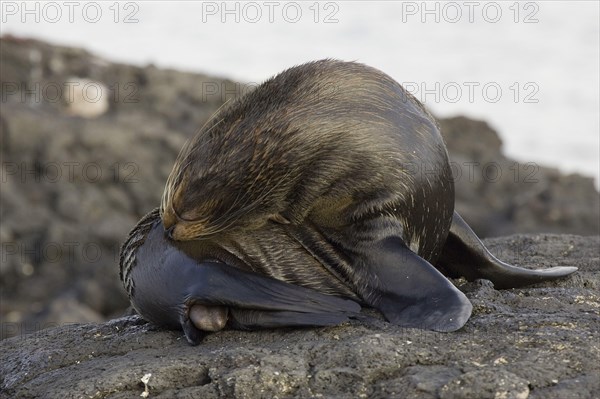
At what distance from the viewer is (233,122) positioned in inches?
221

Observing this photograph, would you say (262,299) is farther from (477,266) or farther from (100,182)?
(100,182)

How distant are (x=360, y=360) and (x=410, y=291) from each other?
78cm

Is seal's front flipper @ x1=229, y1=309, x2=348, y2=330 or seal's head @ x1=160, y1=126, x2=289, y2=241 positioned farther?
seal's head @ x1=160, y1=126, x2=289, y2=241

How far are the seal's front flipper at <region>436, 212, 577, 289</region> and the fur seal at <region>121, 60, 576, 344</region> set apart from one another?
0.02m

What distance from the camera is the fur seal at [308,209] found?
5.40 meters

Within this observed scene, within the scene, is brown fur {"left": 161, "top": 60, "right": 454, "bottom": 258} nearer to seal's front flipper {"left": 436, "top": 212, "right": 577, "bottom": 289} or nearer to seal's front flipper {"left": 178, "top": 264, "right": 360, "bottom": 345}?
seal's front flipper {"left": 178, "top": 264, "right": 360, "bottom": 345}

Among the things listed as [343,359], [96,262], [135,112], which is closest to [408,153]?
[343,359]

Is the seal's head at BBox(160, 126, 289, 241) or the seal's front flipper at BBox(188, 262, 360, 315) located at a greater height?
the seal's head at BBox(160, 126, 289, 241)

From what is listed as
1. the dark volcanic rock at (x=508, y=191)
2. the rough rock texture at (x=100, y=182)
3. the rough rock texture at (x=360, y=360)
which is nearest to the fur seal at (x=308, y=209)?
the rough rock texture at (x=360, y=360)

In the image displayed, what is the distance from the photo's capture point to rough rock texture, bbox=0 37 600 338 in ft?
46.3

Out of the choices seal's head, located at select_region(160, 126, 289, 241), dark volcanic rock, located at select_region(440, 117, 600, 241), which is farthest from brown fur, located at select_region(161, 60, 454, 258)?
dark volcanic rock, located at select_region(440, 117, 600, 241)

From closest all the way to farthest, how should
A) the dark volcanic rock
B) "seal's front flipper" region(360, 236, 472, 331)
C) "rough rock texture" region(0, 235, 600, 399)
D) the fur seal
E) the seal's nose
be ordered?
"rough rock texture" region(0, 235, 600, 399) → "seal's front flipper" region(360, 236, 472, 331) → the fur seal → the seal's nose → the dark volcanic rock

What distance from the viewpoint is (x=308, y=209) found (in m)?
5.61

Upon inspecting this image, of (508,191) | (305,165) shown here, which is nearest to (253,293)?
(305,165)
